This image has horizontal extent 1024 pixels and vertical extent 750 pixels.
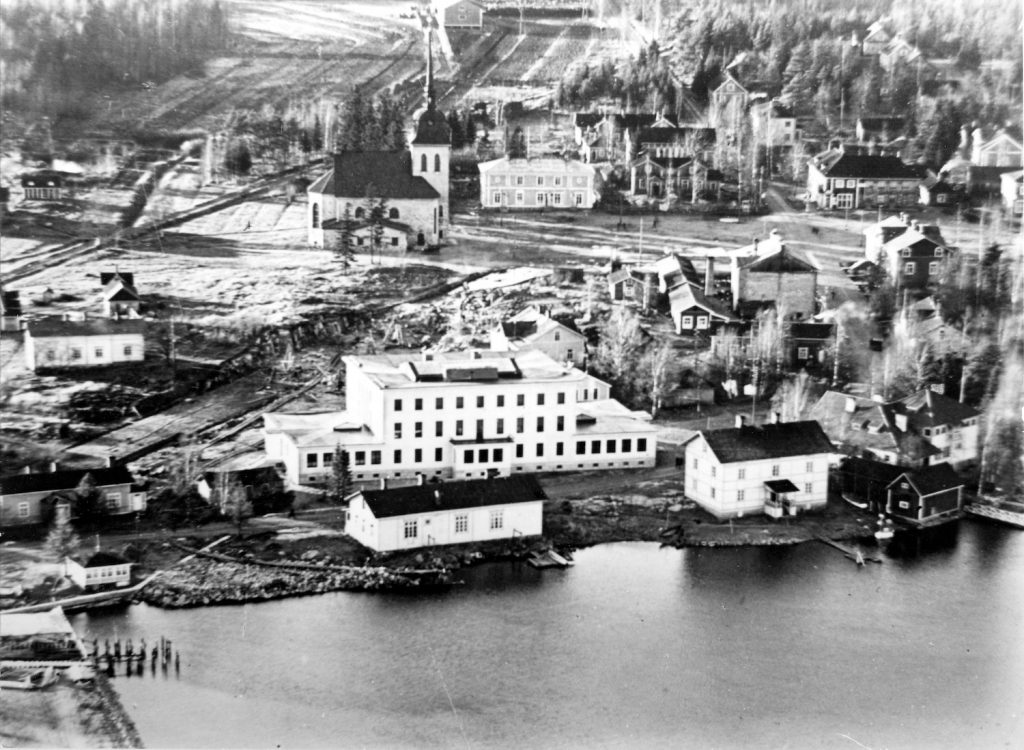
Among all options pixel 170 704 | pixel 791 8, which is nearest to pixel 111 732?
pixel 170 704

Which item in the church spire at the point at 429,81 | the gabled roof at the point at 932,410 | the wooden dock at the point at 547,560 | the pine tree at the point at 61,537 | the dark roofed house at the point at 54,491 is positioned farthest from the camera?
the gabled roof at the point at 932,410

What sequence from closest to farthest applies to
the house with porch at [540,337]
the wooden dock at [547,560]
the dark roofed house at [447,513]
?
the dark roofed house at [447,513] → the wooden dock at [547,560] → the house with porch at [540,337]

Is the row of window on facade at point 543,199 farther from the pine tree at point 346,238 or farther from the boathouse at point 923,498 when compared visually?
the boathouse at point 923,498

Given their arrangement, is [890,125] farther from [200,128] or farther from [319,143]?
[200,128]

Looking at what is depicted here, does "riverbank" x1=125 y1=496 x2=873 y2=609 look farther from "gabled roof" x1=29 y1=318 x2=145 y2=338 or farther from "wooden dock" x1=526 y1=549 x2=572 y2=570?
"gabled roof" x1=29 y1=318 x2=145 y2=338

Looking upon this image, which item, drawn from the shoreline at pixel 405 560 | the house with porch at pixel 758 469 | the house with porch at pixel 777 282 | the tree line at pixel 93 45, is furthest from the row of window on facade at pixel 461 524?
the tree line at pixel 93 45

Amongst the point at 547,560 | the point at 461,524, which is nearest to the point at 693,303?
the point at 547,560

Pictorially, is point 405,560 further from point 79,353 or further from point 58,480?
point 79,353
